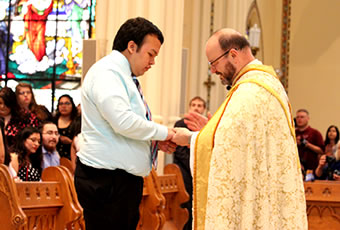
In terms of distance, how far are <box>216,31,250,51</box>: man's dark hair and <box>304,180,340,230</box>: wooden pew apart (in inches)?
112

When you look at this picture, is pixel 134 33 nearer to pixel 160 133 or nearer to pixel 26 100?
pixel 160 133

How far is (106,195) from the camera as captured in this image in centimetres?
345

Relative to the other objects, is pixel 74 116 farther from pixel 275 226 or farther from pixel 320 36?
pixel 320 36

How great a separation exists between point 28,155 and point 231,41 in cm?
296

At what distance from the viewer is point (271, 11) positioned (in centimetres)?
1373

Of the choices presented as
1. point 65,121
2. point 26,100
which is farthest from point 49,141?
point 65,121

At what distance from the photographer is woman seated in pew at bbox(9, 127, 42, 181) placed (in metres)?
5.69

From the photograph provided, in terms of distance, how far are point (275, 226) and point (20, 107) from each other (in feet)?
13.6

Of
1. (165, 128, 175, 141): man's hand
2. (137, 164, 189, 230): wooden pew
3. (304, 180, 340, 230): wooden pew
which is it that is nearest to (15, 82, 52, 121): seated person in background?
(137, 164, 189, 230): wooden pew

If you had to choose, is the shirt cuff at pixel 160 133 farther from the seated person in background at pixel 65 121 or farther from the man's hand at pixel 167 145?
the seated person in background at pixel 65 121

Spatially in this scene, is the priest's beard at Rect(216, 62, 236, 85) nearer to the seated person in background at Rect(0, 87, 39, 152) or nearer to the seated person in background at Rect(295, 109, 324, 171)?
the seated person in background at Rect(0, 87, 39, 152)

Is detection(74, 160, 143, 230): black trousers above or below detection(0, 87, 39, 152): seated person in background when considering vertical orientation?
below

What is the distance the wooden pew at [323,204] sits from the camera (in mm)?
6234

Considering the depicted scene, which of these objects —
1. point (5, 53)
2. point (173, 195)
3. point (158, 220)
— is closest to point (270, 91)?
point (158, 220)
